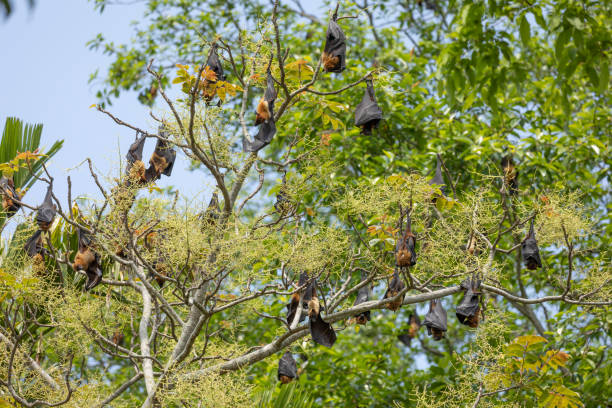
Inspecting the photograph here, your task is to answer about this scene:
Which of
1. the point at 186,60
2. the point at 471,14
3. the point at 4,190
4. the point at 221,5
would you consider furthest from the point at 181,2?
the point at 4,190

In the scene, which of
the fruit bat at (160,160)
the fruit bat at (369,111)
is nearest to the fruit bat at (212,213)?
the fruit bat at (160,160)

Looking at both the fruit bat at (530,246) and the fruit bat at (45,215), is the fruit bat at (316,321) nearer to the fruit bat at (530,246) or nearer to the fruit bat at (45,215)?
the fruit bat at (530,246)

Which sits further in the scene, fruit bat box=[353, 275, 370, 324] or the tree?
Answer: fruit bat box=[353, 275, 370, 324]

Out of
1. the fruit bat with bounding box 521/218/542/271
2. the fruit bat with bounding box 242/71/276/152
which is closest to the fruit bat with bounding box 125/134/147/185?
the fruit bat with bounding box 242/71/276/152

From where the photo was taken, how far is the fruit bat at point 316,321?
126 inches

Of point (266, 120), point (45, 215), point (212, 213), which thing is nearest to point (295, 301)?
point (212, 213)

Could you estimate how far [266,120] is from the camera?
3396 millimetres

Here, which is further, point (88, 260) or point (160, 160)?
point (160, 160)

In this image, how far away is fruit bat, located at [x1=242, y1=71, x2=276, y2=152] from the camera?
3.36 m

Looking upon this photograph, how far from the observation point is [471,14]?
186 inches

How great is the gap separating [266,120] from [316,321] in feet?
3.51

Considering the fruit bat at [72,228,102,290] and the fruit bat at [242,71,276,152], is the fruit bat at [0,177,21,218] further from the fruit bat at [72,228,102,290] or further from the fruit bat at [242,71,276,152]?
the fruit bat at [242,71,276,152]

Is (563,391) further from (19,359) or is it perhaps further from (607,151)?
(607,151)

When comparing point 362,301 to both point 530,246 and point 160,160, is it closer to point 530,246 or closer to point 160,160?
point 530,246
